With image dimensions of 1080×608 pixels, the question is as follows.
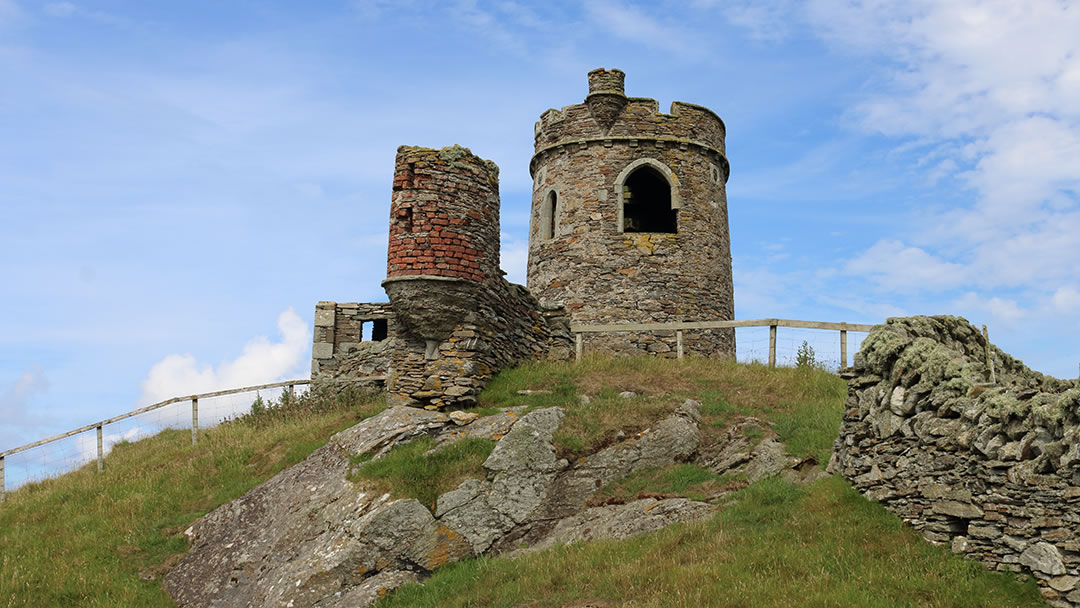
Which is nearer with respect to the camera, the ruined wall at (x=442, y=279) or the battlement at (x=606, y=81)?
the ruined wall at (x=442, y=279)

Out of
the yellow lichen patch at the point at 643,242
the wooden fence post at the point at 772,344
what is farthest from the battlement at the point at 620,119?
the wooden fence post at the point at 772,344

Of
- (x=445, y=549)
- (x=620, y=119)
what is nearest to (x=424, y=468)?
(x=445, y=549)

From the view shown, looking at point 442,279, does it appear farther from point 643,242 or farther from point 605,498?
point 643,242

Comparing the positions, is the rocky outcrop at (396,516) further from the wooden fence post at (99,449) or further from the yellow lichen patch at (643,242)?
the yellow lichen patch at (643,242)

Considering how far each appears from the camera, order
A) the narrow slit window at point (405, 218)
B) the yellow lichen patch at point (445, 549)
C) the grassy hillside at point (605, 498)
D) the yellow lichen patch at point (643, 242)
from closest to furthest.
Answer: the grassy hillside at point (605, 498)
the yellow lichen patch at point (445, 549)
the narrow slit window at point (405, 218)
the yellow lichen patch at point (643, 242)

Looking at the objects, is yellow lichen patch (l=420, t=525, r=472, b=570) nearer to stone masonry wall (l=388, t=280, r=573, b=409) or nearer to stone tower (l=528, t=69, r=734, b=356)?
stone masonry wall (l=388, t=280, r=573, b=409)

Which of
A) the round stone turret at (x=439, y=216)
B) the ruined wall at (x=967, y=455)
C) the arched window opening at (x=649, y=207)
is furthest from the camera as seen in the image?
the arched window opening at (x=649, y=207)

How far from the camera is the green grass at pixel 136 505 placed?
1331 cm

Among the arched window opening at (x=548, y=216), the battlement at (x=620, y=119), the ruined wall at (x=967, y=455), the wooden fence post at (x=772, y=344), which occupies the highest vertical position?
Answer: the battlement at (x=620, y=119)

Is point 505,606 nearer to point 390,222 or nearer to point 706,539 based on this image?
point 706,539

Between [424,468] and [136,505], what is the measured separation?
5.83 m

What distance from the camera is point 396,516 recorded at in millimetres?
12523

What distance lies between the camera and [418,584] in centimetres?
1157

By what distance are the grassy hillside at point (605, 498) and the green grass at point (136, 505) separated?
0.04 m
